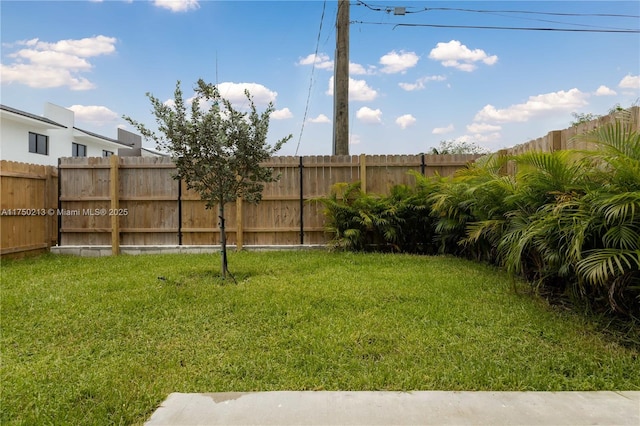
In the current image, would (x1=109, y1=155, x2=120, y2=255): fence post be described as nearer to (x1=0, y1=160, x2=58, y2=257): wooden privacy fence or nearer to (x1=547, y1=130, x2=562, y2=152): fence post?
(x1=0, y1=160, x2=58, y2=257): wooden privacy fence

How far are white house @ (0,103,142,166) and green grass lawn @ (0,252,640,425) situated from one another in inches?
411

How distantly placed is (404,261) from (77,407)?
488 centimetres

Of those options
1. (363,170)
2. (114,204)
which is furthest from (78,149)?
(363,170)

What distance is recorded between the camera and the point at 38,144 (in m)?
18.7

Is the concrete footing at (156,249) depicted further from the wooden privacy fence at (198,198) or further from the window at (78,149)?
the window at (78,149)

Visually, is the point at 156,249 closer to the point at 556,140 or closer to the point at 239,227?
the point at 239,227

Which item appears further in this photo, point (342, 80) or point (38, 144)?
point (38, 144)

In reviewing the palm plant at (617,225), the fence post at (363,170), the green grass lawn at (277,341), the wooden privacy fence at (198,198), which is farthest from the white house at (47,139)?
the palm plant at (617,225)

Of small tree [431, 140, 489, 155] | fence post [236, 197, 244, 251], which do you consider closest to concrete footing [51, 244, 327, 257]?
fence post [236, 197, 244, 251]

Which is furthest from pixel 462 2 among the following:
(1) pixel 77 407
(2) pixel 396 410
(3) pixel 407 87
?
(1) pixel 77 407

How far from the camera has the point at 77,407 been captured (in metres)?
2.15

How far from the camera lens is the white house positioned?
16.3 metres

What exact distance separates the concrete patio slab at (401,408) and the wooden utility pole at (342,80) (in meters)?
6.38

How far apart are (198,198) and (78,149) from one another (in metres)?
19.0
